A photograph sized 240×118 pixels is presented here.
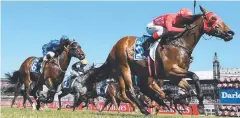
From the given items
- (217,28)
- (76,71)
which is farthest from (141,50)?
(76,71)

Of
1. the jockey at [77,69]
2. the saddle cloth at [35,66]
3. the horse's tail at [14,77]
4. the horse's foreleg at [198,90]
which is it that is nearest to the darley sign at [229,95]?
the jockey at [77,69]

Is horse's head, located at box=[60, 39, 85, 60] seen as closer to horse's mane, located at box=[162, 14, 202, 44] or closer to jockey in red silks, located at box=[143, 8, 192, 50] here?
jockey in red silks, located at box=[143, 8, 192, 50]

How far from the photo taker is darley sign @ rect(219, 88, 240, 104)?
2487 centimetres

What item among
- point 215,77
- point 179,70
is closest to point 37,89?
point 179,70

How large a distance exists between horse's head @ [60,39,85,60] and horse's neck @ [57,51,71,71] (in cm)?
17

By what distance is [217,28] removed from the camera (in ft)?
36.0

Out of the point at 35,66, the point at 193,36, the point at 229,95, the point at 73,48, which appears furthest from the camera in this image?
the point at 229,95

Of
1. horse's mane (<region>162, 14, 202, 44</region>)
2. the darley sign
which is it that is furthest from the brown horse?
the darley sign

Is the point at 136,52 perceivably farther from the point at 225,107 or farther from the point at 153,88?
the point at 225,107

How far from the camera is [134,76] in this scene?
13336 mm

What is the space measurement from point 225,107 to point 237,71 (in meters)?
4.32

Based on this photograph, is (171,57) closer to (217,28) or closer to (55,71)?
(217,28)

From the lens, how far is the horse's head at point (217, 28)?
36.0ft

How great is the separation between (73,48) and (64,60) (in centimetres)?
59
